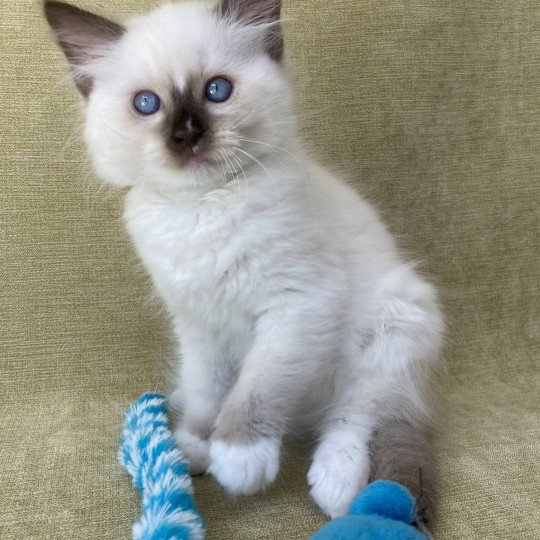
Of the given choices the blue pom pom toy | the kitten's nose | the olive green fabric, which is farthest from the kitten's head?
the blue pom pom toy

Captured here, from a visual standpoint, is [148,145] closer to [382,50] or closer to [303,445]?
[303,445]

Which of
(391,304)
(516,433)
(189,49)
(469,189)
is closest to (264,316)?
(391,304)

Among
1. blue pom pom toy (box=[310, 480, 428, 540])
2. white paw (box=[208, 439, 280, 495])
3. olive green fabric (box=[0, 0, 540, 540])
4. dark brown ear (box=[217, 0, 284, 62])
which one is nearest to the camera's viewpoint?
blue pom pom toy (box=[310, 480, 428, 540])

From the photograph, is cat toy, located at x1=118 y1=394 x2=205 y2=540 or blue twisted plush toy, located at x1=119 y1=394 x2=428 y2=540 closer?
blue twisted plush toy, located at x1=119 y1=394 x2=428 y2=540

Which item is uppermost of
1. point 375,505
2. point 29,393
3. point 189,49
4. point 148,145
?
point 189,49

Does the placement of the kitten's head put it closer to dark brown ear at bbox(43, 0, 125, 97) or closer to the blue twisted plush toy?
dark brown ear at bbox(43, 0, 125, 97)
